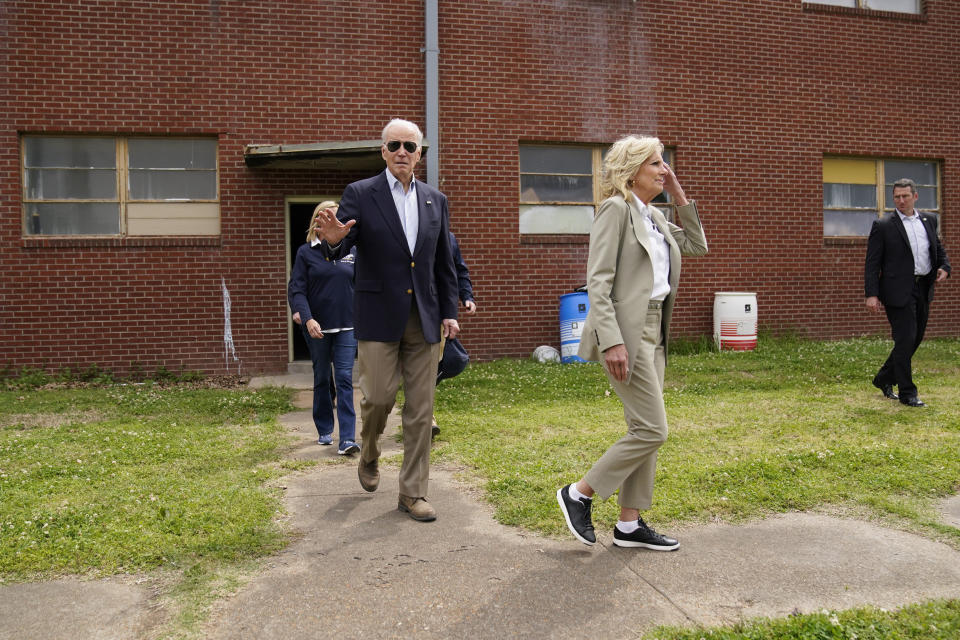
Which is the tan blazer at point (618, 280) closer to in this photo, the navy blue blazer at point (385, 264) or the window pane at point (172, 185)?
the navy blue blazer at point (385, 264)

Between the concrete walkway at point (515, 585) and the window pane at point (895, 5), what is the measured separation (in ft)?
37.4

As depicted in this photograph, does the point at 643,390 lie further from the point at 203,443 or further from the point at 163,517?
the point at 203,443

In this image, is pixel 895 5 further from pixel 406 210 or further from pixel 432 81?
pixel 406 210

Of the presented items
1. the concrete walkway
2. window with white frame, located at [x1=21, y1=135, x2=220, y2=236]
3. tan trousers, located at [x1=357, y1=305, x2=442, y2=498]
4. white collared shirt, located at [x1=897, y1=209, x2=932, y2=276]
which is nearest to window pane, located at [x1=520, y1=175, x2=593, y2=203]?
window with white frame, located at [x1=21, y1=135, x2=220, y2=236]

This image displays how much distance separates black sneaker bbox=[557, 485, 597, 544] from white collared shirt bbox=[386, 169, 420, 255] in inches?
63.9

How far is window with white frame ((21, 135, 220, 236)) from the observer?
1045cm

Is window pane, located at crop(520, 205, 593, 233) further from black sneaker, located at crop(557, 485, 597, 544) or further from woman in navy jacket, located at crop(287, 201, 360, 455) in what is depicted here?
black sneaker, located at crop(557, 485, 597, 544)

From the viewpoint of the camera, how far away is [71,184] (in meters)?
10.5

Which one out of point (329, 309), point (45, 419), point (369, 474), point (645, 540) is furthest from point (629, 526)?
point (45, 419)

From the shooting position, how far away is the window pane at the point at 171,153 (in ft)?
35.0

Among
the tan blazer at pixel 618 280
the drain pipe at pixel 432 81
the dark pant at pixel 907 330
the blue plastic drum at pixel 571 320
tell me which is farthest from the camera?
the blue plastic drum at pixel 571 320

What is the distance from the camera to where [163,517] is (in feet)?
14.5

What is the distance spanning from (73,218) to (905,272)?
9803mm

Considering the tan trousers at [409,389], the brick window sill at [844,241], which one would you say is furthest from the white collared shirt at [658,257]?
the brick window sill at [844,241]
